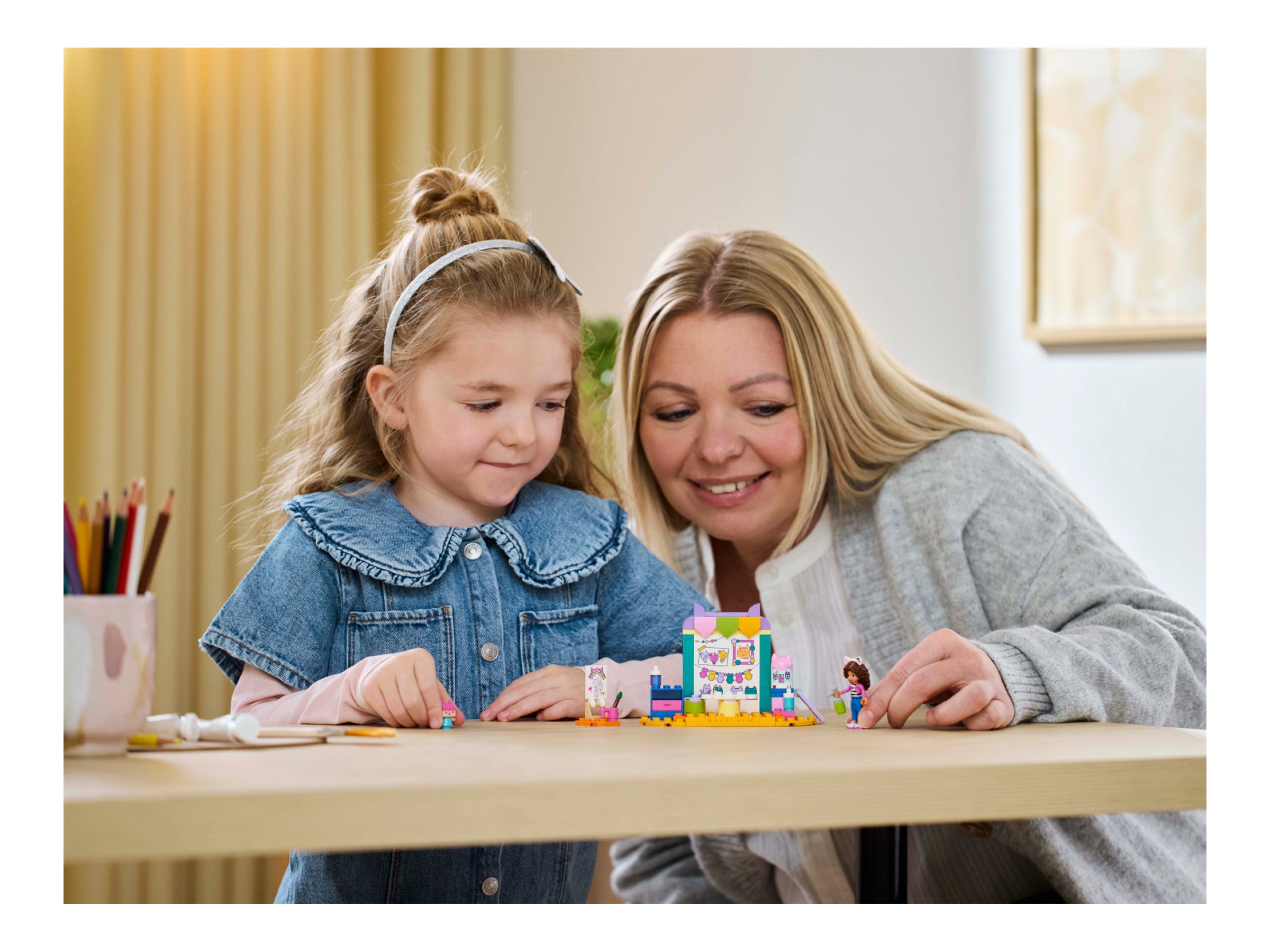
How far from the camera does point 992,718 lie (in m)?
0.84

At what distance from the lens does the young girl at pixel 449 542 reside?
975 millimetres

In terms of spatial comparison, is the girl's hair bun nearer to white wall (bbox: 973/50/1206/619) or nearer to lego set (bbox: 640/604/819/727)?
lego set (bbox: 640/604/819/727)

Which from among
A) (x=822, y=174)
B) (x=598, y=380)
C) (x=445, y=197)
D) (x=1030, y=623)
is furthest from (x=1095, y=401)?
(x=445, y=197)

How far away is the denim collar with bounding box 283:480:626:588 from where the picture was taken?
1015 mm

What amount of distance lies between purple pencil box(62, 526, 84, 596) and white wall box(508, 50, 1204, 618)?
7.00 feet

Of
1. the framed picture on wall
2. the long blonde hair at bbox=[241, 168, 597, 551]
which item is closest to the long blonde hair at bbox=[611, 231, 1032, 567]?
the long blonde hair at bbox=[241, 168, 597, 551]

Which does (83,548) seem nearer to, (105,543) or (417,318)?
(105,543)

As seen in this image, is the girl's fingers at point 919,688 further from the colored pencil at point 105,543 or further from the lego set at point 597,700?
the colored pencil at point 105,543

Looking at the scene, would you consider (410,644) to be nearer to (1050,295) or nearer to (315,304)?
(315,304)

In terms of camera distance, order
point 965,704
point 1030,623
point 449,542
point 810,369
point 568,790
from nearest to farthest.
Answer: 1. point 568,790
2. point 965,704
3. point 449,542
4. point 1030,623
5. point 810,369

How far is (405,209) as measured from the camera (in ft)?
4.02
